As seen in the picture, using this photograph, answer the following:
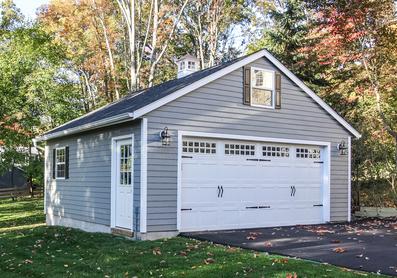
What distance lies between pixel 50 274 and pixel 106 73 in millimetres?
23137

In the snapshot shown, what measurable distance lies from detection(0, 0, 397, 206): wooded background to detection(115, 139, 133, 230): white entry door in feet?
26.3

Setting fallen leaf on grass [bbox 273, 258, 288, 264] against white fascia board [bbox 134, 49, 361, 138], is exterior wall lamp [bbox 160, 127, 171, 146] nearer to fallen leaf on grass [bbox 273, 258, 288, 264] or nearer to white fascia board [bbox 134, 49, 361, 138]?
white fascia board [bbox 134, 49, 361, 138]

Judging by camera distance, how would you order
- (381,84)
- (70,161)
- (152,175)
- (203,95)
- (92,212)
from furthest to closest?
(381,84)
(70,161)
(92,212)
(203,95)
(152,175)

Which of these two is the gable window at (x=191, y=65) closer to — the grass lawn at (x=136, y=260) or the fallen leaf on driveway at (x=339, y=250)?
the grass lawn at (x=136, y=260)

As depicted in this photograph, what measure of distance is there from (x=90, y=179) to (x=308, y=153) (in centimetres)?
598

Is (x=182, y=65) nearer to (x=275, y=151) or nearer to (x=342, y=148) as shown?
(x=275, y=151)

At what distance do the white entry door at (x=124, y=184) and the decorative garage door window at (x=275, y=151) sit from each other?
11.7 feet

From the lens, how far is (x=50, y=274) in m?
7.13

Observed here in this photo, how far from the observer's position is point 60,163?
599 inches

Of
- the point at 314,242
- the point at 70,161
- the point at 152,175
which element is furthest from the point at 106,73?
the point at 314,242

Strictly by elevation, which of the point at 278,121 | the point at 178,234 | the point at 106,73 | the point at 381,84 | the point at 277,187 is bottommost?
the point at 178,234

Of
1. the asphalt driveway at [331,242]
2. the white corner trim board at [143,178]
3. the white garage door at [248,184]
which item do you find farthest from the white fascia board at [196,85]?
the asphalt driveway at [331,242]

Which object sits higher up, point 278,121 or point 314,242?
point 278,121

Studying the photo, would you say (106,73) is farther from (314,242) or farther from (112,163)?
(314,242)
